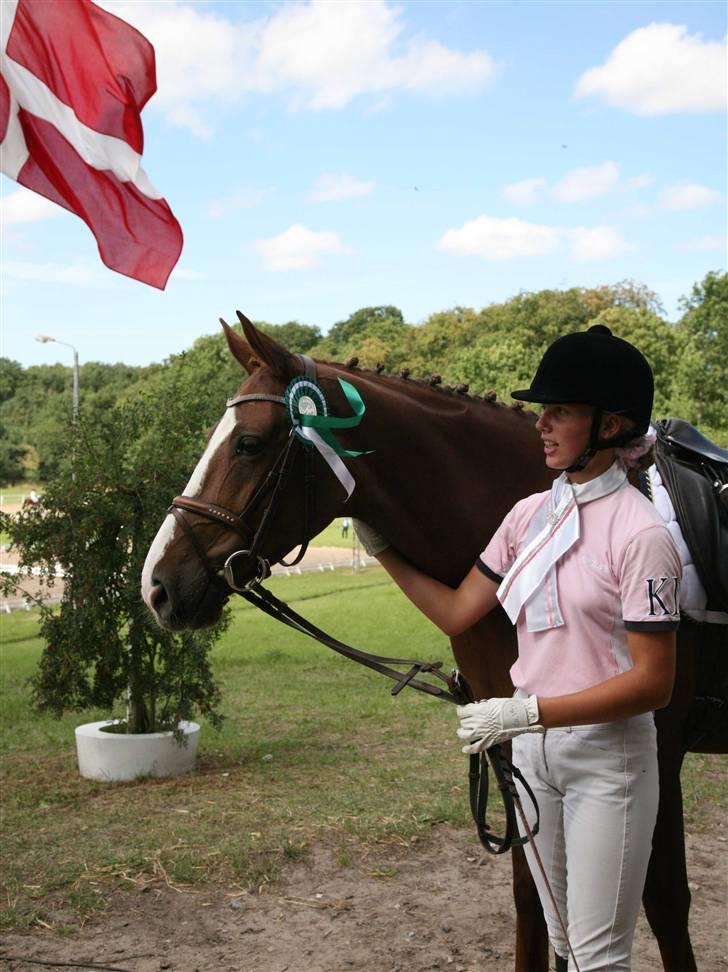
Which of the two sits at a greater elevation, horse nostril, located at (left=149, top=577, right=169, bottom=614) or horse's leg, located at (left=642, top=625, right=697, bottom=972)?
horse nostril, located at (left=149, top=577, right=169, bottom=614)

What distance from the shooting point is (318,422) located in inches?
113

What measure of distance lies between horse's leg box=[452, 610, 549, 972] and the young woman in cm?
54

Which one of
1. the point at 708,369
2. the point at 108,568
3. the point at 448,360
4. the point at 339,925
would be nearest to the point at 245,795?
the point at 108,568

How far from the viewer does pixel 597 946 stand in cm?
227

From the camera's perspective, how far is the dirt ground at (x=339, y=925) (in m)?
4.29

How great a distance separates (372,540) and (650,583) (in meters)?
1.07

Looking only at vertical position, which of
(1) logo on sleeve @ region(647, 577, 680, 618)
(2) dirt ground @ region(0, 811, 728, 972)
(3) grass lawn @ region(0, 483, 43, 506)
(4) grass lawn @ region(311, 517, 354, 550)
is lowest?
(2) dirt ground @ region(0, 811, 728, 972)

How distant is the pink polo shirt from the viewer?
2180 mm

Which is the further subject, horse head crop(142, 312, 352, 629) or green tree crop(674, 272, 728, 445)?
green tree crop(674, 272, 728, 445)

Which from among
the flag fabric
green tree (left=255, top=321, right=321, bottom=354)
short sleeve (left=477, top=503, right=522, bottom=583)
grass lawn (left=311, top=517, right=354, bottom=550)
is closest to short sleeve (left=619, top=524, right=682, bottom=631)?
short sleeve (left=477, top=503, right=522, bottom=583)

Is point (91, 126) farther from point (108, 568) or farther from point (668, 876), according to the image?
point (668, 876)

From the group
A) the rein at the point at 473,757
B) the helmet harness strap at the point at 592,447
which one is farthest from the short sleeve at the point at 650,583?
the rein at the point at 473,757

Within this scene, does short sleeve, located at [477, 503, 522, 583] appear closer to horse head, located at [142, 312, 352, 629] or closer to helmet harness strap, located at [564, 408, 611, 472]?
helmet harness strap, located at [564, 408, 611, 472]

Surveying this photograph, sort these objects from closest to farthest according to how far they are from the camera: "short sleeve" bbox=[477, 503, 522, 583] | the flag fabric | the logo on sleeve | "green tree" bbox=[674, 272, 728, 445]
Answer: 1. the logo on sleeve
2. "short sleeve" bbox=[477, 503, 522, 583]
3. the flag fabric
4. "green tree" bbox=[674, 272, 728, 445]
